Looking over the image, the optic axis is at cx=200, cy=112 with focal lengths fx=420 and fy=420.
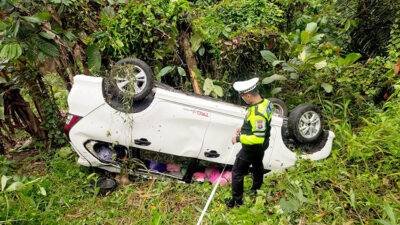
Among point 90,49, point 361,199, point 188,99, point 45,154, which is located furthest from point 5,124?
point 361,199

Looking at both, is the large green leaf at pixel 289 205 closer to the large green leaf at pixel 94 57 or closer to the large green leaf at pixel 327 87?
the large green leaf at pixel 327 87

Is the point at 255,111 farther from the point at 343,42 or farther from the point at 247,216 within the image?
the point at 343,42

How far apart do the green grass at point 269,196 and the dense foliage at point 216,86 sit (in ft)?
0.05

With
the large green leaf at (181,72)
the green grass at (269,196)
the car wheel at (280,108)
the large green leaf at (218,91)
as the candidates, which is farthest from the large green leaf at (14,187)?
the car wheel at (280,108)

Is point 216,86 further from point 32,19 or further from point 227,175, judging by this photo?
point 32,19

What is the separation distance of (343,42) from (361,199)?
4345 millimetres

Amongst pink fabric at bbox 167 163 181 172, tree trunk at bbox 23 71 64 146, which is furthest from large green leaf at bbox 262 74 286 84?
tree trunk at bbox 23 71 64 146

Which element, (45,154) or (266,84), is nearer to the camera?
(45,154)

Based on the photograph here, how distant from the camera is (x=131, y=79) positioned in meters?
5.27

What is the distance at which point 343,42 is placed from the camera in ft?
27.3

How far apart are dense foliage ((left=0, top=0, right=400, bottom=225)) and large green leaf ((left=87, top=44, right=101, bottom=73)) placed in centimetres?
2

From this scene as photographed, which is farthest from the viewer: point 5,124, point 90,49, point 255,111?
point 5,124

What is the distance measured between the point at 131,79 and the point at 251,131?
5.44 ft

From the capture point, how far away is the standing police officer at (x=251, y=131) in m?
4.72
